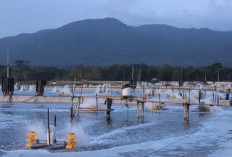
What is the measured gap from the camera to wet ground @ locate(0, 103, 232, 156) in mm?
17859

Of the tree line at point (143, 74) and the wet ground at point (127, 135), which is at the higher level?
the tree line at point (143, 74)

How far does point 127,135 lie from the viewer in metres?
23.9

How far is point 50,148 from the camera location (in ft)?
59.2

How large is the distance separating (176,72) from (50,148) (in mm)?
98595

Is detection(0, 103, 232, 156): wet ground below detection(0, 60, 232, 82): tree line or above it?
below

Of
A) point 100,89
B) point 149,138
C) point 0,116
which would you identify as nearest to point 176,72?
point 100,89

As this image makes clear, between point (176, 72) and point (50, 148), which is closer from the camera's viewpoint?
point (50, 148)

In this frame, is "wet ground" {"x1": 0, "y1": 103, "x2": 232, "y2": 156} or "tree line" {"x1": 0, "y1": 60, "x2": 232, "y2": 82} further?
"tree line" {"x1": 0, "y1": 60, "x2": 232, "y2": 82}

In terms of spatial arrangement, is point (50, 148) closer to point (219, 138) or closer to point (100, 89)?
point (219, 138)

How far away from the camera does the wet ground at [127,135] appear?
58.6 feet

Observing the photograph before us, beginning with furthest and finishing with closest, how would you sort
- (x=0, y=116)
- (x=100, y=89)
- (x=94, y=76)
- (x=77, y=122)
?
(x=94, y=76), (x=100, y=89), (x=0, y=116), (x=77, y=122)

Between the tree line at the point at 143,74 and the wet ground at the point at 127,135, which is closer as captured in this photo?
the wet ground at the point at 127,135

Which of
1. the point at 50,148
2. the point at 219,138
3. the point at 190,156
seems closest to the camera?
the point at 190,156

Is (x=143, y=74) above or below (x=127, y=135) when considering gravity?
above
